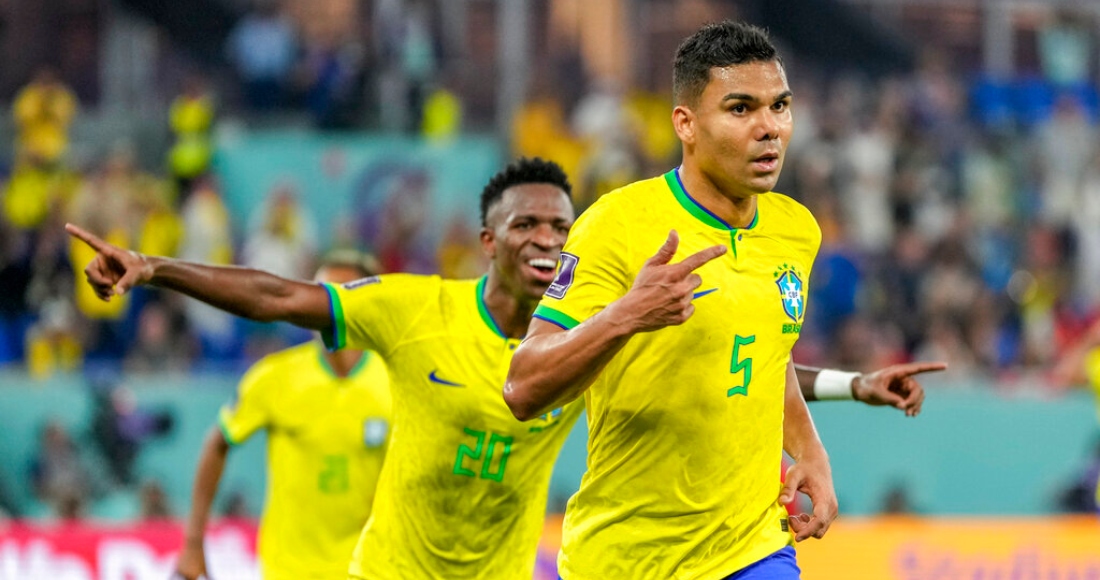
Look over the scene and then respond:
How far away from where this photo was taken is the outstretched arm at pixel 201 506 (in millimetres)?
8438

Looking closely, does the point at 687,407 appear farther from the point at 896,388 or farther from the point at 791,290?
the point at 896,388

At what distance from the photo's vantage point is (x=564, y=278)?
4930 millimetres

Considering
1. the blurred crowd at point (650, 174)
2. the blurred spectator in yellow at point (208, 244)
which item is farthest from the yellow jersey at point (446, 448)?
the blurred spectator in yellow at point (208, 244)

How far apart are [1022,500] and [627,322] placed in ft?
38.4

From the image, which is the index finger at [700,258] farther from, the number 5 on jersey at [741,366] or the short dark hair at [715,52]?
the short dark hair at [715,52]

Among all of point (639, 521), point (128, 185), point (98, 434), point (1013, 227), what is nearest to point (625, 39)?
point (1013, 227)

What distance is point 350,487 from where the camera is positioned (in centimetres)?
868

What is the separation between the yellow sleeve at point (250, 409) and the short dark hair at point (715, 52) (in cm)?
436

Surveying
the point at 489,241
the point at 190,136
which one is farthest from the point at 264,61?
the point at 489,241

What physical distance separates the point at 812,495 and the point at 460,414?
1568 mm

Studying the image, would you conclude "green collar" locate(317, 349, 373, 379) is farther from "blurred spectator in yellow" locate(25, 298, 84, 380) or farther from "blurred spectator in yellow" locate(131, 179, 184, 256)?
"blurred spectator in yellow" locate(131, 179, 184, 256)

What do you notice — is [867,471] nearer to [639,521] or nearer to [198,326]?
[198,326]

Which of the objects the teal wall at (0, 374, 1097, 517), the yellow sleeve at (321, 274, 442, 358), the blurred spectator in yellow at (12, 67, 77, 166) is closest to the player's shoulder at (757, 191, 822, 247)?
the yellow sleeve at (321, 274, 442, 358)

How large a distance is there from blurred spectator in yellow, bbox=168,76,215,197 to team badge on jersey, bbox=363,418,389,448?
791 centimetres
